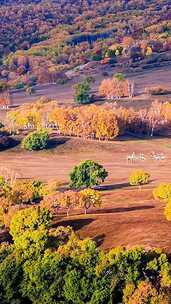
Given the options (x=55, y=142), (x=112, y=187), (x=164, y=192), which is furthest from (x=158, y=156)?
(x=164, y=192)

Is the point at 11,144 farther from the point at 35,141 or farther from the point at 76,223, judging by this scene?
the point at 76,223

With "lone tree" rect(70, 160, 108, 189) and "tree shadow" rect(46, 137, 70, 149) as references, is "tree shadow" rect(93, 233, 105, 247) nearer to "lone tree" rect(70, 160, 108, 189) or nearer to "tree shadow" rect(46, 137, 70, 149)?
"lone tree" rect(70, 160, 108, 189)

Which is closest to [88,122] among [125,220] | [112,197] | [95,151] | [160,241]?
[95,151]

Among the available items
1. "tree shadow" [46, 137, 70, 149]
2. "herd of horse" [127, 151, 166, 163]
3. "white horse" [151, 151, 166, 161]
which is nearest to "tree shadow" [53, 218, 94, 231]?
"herd of horse" [127, 151, 166, 163]

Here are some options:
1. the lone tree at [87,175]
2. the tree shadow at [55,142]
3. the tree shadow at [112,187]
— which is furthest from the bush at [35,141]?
the lone tree at [87,175]

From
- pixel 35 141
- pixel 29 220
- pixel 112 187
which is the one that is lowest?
pixel 35 141

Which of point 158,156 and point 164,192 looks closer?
point 164,192

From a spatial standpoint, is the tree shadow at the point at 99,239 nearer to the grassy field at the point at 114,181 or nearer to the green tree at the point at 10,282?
the grassy field at the point at 114,181
